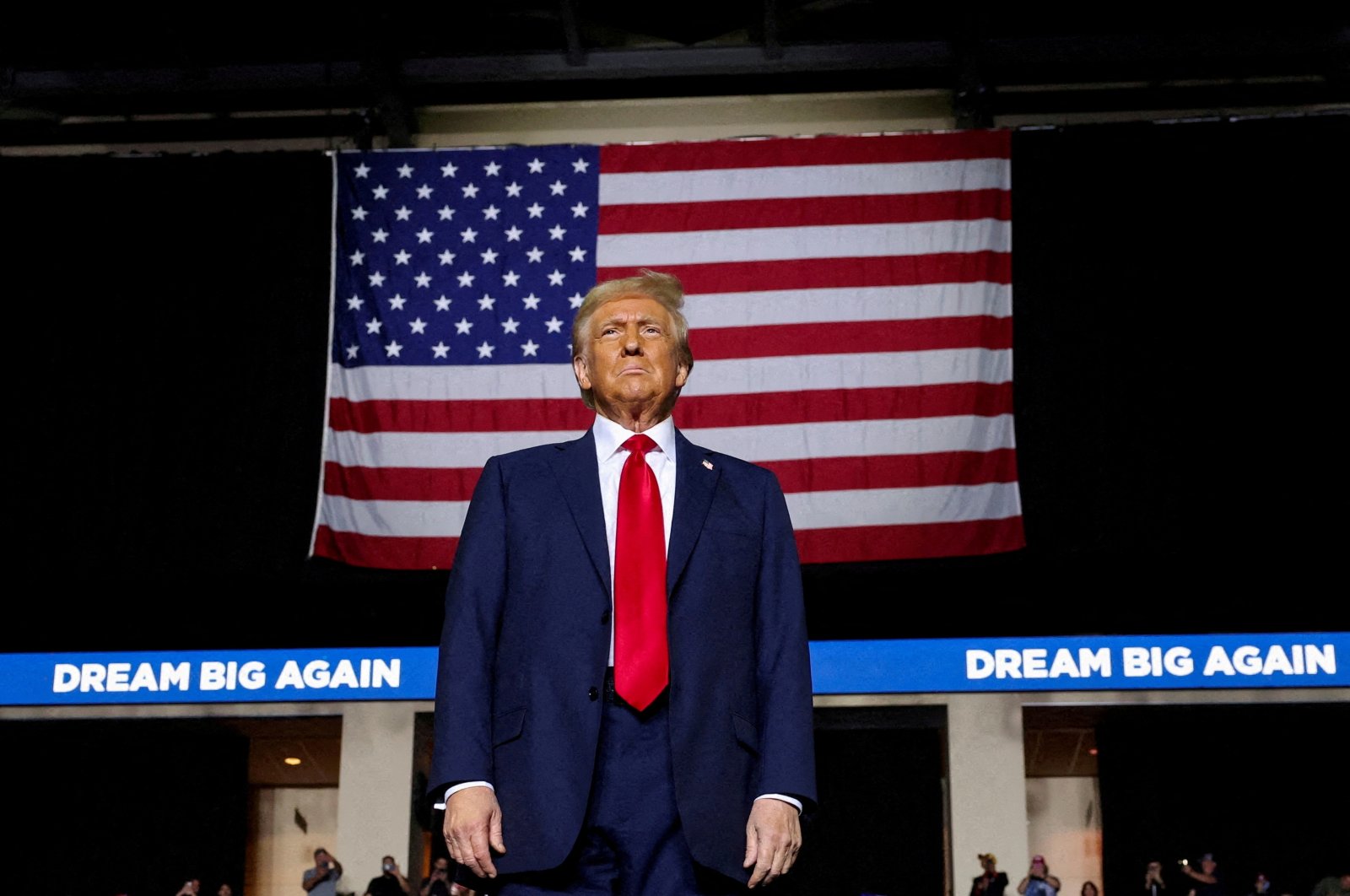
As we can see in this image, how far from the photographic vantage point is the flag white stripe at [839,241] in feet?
32.5

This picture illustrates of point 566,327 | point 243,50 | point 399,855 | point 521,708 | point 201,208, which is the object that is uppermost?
point 243,50

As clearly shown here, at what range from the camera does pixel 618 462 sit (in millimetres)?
2516

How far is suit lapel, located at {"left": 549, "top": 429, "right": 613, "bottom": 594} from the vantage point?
237 centimetres

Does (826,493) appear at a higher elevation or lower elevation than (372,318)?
lower

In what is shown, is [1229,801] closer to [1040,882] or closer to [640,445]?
[1040,882]

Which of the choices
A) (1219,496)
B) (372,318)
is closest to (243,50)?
(372,318)

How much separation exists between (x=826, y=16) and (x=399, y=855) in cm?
813

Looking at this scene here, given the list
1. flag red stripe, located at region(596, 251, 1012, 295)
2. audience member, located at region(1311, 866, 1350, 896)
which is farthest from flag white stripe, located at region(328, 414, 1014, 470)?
audience member, located at region(1311, 866, 1350, 896)

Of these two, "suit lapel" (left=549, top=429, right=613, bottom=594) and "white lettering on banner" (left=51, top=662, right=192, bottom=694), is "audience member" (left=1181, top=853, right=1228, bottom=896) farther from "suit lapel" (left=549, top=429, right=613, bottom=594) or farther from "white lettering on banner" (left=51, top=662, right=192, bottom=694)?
"suit lapel" (left=549, top=429, right=613, bottom=594)

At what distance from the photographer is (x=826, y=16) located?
1155 cm

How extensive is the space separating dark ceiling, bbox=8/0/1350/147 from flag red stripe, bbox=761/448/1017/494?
338 cm

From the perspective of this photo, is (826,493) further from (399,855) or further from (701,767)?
(701,767)

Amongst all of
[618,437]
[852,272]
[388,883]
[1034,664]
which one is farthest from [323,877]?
[618,437]

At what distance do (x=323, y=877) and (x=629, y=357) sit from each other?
10.2 meters
